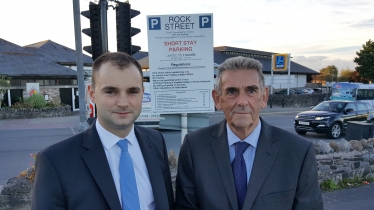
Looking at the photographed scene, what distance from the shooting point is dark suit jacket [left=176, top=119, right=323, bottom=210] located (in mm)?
1929

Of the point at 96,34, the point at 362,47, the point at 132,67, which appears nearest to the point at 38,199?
the point at 132,67

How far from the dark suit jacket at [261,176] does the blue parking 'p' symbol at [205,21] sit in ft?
7.60

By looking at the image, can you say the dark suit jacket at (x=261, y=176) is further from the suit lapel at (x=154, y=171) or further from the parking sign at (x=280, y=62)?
the parking sign at (x=280, y=62)

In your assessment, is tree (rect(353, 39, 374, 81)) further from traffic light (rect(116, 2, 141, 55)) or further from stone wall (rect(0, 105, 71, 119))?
traffic light (rect(116, 2, 141, 55))

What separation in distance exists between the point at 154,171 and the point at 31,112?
856 inches

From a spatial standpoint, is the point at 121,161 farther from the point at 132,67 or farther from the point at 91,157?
the point at 132,67

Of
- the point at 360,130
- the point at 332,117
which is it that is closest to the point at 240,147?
the point at 360,130

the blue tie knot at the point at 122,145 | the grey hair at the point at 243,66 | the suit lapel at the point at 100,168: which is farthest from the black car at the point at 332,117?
the suit lapel at the point at 100,168

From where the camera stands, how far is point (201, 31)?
13.4 feet

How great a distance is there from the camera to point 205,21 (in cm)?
407

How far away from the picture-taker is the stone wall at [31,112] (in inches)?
789

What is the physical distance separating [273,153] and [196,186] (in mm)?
607

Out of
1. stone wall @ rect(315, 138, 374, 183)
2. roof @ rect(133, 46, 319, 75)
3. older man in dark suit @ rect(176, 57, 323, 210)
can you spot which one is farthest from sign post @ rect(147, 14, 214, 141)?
roof @ rect(133, 46, 319, 75)

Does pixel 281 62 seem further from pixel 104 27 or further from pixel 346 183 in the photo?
pixel 104 27
